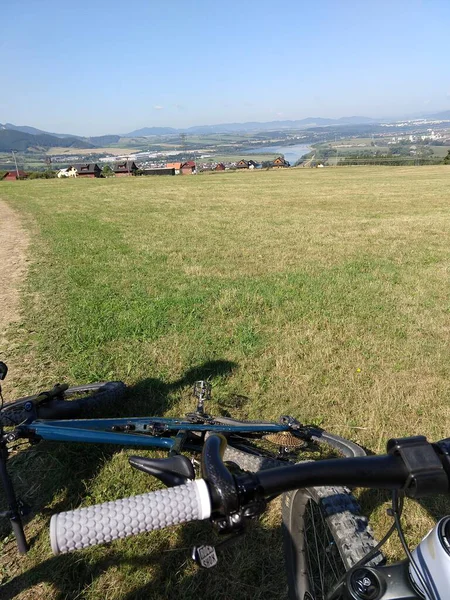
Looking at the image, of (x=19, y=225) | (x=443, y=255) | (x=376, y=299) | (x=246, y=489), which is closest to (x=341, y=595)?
(x=246, y=489)

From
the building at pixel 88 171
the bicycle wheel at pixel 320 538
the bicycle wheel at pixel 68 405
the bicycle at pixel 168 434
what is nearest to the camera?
the bicycle wheel at pixel 320 538

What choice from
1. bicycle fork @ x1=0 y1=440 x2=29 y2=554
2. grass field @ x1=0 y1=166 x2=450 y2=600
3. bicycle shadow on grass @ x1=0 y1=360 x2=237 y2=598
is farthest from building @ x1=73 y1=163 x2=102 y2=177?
bicycle fork @ x1=0 y1=440 x2=29 y2=554

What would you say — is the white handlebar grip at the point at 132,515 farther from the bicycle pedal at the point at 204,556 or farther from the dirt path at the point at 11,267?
the dirt path at the point at 11,267

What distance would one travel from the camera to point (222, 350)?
592cm

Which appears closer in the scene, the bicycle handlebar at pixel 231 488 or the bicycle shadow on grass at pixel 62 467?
the bicycle handlebar at pixel 231 488

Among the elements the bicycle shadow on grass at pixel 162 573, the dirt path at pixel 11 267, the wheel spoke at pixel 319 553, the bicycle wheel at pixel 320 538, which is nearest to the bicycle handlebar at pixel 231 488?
the bicycle wheel at pixel 320 538

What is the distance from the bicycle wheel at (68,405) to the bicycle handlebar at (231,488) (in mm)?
2775

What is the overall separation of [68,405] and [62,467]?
23.5 inches

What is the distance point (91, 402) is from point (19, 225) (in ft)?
49.9

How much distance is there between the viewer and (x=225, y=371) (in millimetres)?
5363

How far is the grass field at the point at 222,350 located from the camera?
2.98 m

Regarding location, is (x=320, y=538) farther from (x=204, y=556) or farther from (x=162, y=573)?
(x=204, y=556)

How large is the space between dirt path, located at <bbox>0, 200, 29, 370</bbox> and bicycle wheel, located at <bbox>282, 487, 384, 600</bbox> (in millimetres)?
4654

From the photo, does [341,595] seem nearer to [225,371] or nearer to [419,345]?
[225,371]
